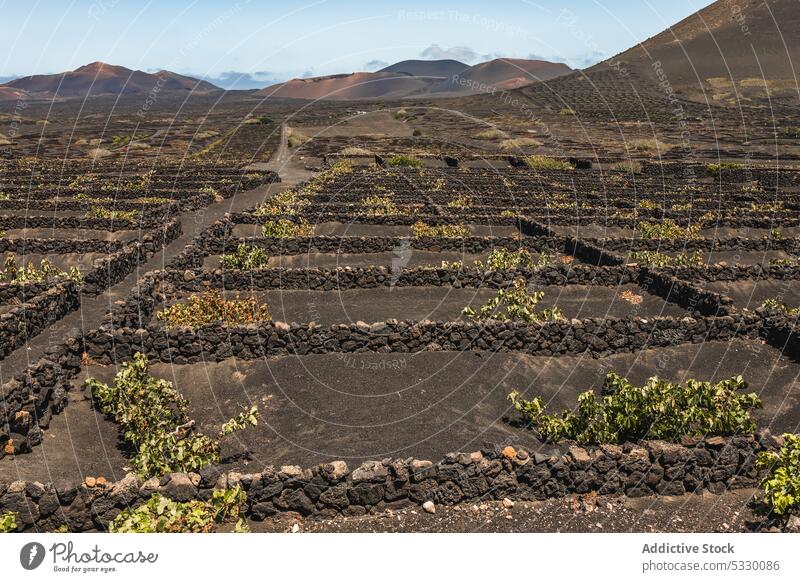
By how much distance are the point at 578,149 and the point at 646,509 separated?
282ft

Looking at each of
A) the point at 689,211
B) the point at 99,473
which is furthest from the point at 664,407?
the point at 689,211

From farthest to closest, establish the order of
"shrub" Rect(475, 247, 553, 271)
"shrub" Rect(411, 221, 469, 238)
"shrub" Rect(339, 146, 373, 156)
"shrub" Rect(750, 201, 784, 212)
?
"shrub" Rect(339, 146, 373, 156), "shrub" Rect(750, 201, 784, 212), "shrub" Rect(411, 221, 469, 238), "shrub" Rect(475, 247, 553, 271)

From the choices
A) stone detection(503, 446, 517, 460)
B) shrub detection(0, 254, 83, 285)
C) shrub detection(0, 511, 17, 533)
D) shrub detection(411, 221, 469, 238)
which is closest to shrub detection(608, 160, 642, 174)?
shrub detection(411, 221, 469, 238)

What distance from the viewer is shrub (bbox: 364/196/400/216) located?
3710cm

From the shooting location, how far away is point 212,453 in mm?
11898

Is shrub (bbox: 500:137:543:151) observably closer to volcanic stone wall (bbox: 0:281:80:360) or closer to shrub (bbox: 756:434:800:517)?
volcanic stone wall (bbox: 0:281:80:360)

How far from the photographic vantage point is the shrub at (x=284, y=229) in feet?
102

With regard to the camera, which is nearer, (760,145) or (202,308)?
(202,308)

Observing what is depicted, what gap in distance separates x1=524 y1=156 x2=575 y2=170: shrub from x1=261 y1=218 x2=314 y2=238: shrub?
38.3 m

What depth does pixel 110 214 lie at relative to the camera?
36000 millimetres

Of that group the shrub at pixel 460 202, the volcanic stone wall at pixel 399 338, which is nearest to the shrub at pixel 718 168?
the shrub at pixel 460 202

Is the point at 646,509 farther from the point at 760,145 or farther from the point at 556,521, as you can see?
the point at 760,145

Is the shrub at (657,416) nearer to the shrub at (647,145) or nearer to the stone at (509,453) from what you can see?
the stone at (509,453)

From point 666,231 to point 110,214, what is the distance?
34.0 metres
